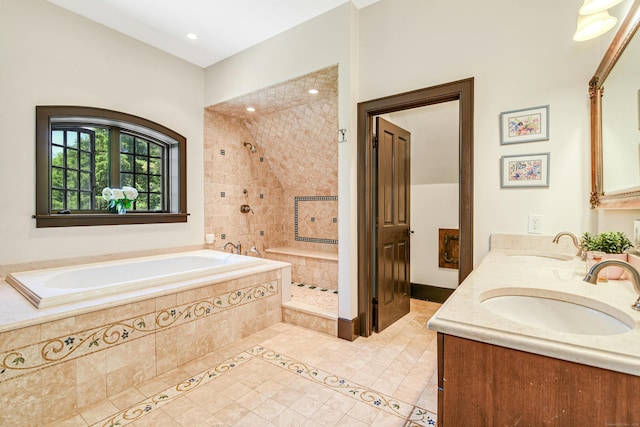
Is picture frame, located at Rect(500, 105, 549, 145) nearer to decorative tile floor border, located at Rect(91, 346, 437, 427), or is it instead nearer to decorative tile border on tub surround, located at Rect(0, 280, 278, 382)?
decorative tile floor border, located at Rect(91, 346, 437, 427)

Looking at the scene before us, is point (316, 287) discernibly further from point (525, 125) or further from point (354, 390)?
point (525, 125)

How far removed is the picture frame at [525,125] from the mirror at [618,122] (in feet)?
0.74

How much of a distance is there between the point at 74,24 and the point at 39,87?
679mm

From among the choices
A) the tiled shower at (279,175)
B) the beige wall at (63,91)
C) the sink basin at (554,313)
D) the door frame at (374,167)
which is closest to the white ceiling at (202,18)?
the beige wall at (63,91)

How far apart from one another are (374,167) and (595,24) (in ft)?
5.35

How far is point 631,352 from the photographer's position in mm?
622

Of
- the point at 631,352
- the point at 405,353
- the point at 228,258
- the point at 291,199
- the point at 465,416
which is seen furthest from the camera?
the point at 291,199

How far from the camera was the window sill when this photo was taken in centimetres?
261

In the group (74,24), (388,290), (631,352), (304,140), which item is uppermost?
(74,24)

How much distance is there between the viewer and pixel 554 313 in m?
1.05

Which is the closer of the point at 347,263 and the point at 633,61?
the point at 633,61

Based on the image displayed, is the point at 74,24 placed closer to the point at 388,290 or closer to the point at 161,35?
the point at 161,35

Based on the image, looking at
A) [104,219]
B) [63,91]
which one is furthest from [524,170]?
[63,91]

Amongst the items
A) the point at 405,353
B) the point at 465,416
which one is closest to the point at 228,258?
the point at 405,353
